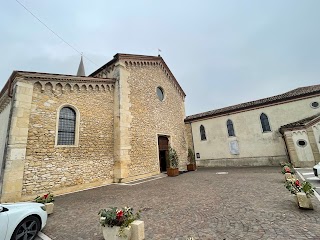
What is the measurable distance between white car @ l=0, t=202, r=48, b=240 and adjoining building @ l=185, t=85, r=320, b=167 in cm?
1657

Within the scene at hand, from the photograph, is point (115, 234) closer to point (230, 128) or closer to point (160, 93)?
point (160, 93)

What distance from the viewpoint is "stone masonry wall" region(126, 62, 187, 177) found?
477 inches

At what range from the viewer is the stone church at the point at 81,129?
289 inches

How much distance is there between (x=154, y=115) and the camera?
1440 centimetres

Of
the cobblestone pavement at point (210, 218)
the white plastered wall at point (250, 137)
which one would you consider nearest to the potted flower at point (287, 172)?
the cobblestone pavement at point (210, 218)

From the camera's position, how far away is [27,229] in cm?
355

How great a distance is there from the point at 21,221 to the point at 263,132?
Result: 1804 cm

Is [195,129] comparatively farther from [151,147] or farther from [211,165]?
[151,147]

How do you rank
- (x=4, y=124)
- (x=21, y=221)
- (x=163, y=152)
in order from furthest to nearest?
(x=163, y=152)
(x=4, y=124)
(x=21, y=221)

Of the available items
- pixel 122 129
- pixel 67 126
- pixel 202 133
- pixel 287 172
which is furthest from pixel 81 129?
pixel 202 133

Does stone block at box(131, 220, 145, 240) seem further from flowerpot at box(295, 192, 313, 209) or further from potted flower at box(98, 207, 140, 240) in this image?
flowerpot at box(295, 192, 313, 209)

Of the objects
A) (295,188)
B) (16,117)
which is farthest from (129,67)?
(295,188)

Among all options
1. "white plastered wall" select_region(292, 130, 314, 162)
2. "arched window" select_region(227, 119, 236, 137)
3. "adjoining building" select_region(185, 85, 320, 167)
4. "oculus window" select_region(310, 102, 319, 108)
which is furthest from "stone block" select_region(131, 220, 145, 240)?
"oculus window" select_region(310, 102, 319, 108)

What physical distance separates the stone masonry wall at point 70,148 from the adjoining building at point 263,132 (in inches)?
472
